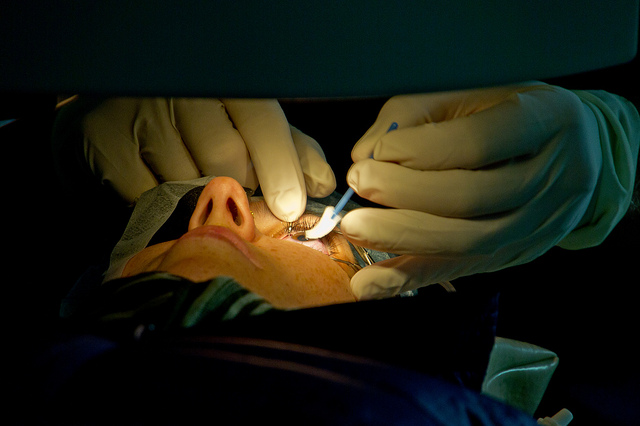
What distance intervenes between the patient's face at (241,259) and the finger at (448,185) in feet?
0.76

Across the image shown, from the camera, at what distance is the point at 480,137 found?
106 cm

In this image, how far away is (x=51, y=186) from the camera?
4.80 feet

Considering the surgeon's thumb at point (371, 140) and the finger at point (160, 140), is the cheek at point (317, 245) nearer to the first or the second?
the surgeon's thumb at point (371, 140)

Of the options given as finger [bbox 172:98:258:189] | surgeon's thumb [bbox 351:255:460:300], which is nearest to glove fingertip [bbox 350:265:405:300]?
surgeon's thumb [bbox 351:255:460:300]

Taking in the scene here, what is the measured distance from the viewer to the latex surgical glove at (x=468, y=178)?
3.51ft

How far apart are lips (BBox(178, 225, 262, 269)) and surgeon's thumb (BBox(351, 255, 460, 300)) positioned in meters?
0.28

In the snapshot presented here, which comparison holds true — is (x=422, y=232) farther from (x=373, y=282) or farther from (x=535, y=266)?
(x=535, y=266)

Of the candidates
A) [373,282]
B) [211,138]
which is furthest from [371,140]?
[211,138]

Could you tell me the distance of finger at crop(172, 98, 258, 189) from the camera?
4.33 ft

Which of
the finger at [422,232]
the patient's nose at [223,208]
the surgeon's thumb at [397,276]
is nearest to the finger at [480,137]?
the finger at [422,232]

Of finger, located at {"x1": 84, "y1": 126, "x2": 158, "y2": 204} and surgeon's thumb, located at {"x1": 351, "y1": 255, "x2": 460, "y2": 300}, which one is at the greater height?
finger, located at {"x1": 84, "y1": 126, "x2": 158, "y2": 204}

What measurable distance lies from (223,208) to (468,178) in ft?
1.99

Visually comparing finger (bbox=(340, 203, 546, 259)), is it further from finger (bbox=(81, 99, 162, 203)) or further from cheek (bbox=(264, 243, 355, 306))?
finger (bbox=(81, 99, 162, 203))

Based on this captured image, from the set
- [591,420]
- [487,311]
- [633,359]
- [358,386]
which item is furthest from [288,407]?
[633,359]
